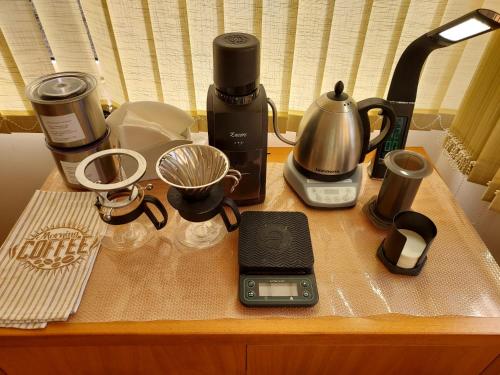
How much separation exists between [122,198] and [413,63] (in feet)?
2.16

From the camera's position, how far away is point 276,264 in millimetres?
667

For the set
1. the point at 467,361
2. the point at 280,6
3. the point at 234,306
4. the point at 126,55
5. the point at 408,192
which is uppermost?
the point at 280,6

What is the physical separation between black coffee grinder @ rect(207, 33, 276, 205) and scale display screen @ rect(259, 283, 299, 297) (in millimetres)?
239

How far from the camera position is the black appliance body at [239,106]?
26.0 inches

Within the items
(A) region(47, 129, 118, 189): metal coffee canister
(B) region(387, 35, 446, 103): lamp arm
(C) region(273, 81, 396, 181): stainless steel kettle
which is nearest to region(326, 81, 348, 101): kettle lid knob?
(C) region(273, 81, 396, 181): stainless steel kettle

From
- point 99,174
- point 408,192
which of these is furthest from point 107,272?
point 408,192

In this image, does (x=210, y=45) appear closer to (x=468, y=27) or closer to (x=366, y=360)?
(x=468, y=27)

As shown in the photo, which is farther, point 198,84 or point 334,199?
point 198,84

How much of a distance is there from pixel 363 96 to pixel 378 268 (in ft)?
1.63

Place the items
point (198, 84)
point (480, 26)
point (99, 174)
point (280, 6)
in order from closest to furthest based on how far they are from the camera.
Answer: point (480, 26)
point (99, 174)
point (280, 6)
point (198, 84)

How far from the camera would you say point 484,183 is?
93 centimetres

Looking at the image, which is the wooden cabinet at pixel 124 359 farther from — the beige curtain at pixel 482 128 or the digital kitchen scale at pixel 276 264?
the beige curtain at pixel 482 128

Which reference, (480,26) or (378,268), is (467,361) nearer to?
(378,268)

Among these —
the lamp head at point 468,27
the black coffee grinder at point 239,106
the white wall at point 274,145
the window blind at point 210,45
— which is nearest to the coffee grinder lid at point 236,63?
the black coffee grinder at point 239,106
